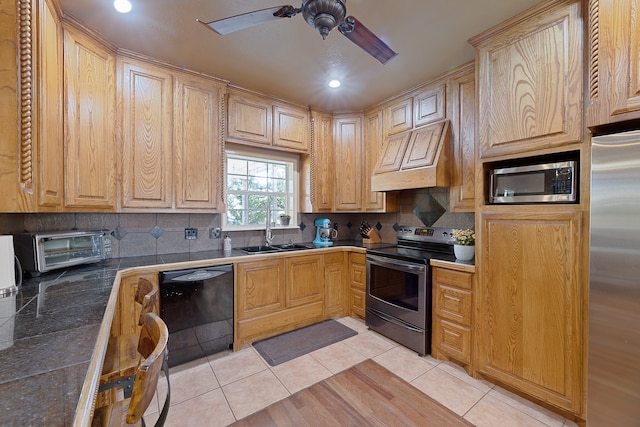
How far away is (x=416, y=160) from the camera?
2578 millimetres

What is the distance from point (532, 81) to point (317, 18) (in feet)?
4.82

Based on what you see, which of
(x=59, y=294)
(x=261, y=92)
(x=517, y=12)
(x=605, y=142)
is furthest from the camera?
(x=261, y=92)

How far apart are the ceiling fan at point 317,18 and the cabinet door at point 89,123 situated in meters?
1.12

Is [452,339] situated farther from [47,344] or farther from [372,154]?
[47,344]

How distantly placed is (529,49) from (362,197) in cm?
201

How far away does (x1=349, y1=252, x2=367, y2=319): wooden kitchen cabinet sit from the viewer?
9.92 feet

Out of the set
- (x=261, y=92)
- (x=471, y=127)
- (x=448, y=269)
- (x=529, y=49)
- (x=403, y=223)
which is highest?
(x=261, y=92)

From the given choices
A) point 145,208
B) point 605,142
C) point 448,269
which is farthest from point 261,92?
point 605,142

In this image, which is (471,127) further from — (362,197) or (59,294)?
(59,294)

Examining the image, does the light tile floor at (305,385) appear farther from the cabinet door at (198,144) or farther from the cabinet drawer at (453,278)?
the cabinet door at (198,144)

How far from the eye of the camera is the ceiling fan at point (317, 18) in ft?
4.35

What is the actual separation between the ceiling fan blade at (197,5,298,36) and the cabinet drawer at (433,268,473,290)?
211 centimetres

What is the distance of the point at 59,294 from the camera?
1.29m

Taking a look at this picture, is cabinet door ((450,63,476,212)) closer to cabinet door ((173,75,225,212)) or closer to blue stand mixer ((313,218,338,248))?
blue stand mixer ((313,218,338,248))
